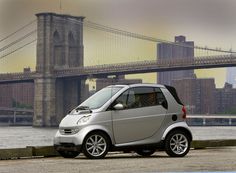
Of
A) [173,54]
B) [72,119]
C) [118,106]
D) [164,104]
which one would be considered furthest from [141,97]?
[173,54]

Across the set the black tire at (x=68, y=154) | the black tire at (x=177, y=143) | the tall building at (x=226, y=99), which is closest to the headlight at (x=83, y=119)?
the black tire at (x=68, y=154)

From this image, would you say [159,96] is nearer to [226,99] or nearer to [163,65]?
[163,65]

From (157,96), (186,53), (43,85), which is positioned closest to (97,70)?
(43,85)

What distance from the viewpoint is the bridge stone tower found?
433 feet

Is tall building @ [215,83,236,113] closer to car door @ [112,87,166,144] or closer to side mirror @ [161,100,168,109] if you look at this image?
side mirror @ [161,100,168,109]

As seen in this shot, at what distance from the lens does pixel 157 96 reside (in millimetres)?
14680

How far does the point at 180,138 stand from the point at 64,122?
264cm

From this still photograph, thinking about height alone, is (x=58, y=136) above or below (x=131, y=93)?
below

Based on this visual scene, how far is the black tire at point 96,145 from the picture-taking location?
44.9ft

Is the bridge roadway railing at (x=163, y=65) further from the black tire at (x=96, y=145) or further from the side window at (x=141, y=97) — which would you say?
the black tire at (x=96, y=145)

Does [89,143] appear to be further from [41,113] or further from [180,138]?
[41,113]

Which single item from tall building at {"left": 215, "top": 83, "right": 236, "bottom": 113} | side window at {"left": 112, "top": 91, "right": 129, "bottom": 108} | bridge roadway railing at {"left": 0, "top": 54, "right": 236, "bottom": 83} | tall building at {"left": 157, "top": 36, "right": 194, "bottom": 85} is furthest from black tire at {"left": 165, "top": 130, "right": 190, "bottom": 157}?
tall building at {"left": 215, "top": 83, "right": 236, "bottom": 113}

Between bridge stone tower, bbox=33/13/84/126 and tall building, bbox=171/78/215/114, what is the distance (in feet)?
78.6

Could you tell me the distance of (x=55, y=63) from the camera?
143 metres
